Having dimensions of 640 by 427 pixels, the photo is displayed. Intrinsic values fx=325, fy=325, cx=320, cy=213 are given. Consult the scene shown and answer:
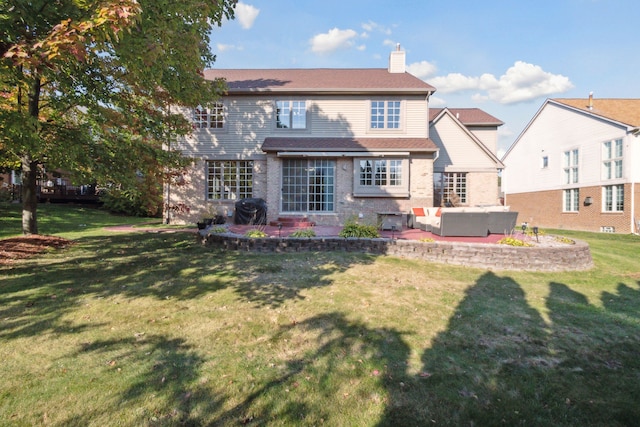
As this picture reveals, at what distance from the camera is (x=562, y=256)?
802 centimetres

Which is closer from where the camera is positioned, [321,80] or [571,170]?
[321,80]

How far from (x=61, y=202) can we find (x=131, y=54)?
27.7 metres

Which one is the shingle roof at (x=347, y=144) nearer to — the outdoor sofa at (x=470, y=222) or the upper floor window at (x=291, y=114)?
the upper floor window at (x=291, y=114)

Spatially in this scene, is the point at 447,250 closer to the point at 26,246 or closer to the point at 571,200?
the point at 26,246

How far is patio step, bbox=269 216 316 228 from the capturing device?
13922 millimetres

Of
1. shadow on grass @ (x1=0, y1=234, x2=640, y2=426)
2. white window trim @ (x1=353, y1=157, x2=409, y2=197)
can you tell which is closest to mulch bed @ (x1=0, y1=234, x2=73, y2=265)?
shadow on grass @ (x1=0, y1=234, x2=640, y2=426)

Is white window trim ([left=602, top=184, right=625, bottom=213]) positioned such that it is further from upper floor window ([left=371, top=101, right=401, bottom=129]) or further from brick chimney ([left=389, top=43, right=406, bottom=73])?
brick chimney ([left=389, top=43, right=406, bottom=73])

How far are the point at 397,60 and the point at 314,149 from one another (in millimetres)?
7753

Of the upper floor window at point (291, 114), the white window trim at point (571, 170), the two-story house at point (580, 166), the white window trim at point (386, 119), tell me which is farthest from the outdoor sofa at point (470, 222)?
the white window trim at point (571, 170)

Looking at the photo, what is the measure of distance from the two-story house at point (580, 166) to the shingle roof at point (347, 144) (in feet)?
39.3

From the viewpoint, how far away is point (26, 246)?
8.81m

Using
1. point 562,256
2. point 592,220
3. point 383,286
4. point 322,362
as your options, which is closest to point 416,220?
point 562,256

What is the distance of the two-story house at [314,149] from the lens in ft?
48.2

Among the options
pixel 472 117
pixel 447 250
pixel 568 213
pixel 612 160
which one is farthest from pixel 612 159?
pixel 447 250
